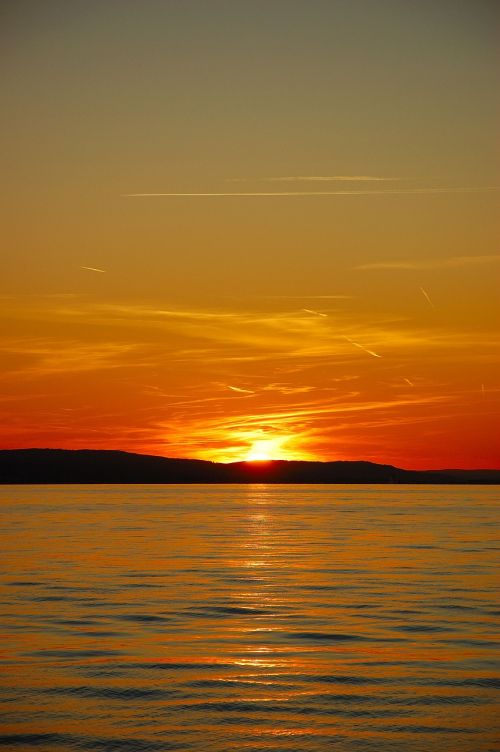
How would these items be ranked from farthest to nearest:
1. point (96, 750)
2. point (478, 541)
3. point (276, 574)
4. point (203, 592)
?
point (478, 541)
point (276, 574)
point (203, 592)
point (96, 750)

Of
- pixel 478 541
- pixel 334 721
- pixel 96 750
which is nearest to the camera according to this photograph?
pixel 96 750

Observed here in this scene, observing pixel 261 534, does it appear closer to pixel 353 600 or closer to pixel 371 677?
pixel 353 600

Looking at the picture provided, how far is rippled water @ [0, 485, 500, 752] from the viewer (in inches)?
758

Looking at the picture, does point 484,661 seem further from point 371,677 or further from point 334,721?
point 334,721

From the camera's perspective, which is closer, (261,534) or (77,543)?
(77,543)

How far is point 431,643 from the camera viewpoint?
2811 cm

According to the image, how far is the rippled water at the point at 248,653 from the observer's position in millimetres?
19266

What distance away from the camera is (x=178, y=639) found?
28453mm

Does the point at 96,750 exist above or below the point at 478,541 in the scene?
below

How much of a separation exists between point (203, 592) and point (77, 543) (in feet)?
84.9

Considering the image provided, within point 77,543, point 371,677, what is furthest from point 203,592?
point 77,543

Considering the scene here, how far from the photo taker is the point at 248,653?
86.5 feet

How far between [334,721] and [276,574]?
2581 cm

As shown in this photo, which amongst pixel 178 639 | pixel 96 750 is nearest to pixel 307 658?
pixel 178 639
